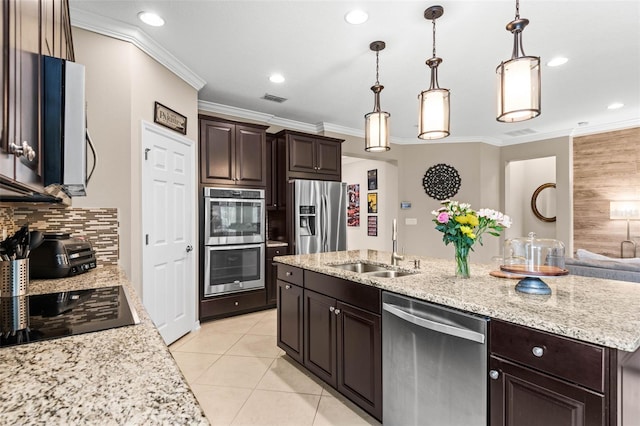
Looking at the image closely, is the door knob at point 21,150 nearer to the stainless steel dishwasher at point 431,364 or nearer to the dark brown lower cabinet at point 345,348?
the stainless steel dishwasher at point 431,364

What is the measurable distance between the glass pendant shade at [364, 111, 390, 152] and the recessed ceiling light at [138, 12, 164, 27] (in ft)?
5.56

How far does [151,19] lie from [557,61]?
3.54 m

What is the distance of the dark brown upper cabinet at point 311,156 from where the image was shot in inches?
172

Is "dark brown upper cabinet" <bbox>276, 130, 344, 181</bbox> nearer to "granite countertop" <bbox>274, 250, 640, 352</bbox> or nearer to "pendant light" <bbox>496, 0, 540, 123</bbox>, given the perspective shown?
"granite countertop" <bbox>274, 250, 640, 352</bbox>

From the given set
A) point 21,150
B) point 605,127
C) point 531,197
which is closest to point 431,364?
point 21,150

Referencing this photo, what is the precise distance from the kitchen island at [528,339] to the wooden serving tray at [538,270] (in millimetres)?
104

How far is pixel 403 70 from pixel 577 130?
401cm

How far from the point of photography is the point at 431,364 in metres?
1.55

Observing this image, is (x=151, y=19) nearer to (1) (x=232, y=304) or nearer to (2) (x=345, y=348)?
(2) (x=345, y=348)

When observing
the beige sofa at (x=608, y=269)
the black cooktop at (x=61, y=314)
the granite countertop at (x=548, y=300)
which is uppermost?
the black cooktop at (x=61, y=314)

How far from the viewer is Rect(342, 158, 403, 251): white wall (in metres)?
6.31

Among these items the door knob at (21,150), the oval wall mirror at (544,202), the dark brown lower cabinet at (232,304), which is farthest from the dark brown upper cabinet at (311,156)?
the oval wall mirror at (544,202)

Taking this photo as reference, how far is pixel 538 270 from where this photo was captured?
59.1 inches

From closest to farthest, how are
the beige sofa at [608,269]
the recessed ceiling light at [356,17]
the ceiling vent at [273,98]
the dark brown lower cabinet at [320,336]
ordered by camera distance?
the dark brown lower cabinet at [320,336]
the recessed ceiling light at [356,17]
the beige sofa at [608,269]
the ceiling vent at [273,98]
